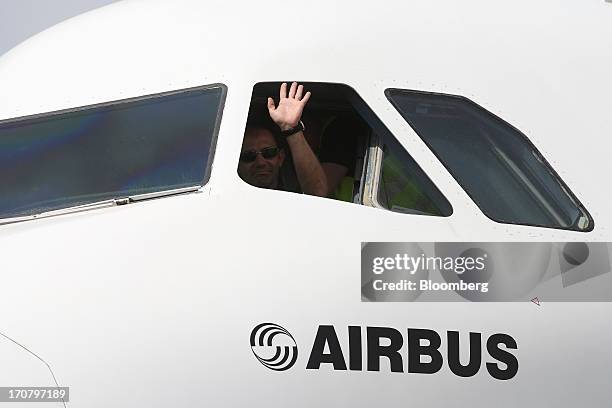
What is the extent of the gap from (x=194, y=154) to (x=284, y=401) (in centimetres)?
154

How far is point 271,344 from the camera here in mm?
5797

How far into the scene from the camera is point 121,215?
607 centimetres

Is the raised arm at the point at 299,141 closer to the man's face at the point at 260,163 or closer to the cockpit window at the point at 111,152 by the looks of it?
the man's face at the point at 260,163

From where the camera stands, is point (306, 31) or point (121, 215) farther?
point (306, 31)

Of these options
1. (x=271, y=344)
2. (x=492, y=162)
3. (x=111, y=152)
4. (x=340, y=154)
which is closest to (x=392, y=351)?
(x=271, y=344)

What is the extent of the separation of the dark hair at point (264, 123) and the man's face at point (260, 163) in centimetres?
3

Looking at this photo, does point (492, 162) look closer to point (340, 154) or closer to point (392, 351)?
point (340, 154)

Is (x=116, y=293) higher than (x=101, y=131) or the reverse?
the reverse

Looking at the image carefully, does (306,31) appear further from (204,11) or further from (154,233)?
(154,233)

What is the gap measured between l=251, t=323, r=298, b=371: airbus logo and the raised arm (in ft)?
3.19

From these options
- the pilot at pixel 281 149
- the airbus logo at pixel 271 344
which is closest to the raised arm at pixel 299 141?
the pilot at pixel 281 149

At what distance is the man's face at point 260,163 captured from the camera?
6.29 meters

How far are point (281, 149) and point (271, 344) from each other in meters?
1.34

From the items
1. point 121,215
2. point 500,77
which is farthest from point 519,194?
point 121,215
